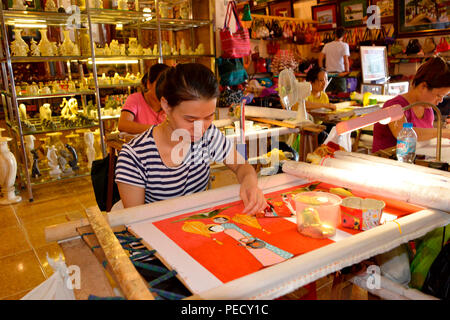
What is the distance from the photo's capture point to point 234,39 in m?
4.87

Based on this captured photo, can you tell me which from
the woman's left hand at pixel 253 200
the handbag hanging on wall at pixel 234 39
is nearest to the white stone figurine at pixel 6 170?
the handbag hanging on wall at pixel 234 39

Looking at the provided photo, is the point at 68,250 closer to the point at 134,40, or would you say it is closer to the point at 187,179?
the point at 187,179

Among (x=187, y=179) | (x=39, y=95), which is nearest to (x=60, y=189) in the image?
(x=39, y=95)

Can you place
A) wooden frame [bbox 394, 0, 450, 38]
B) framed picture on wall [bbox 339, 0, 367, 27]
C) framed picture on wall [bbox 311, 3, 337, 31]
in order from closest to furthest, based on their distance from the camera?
1. wooden frame [bbox 394, 0, 450, 38]
2. framed picture on wall [bbox 339, 0, 367, 27]
3. framed picture on wall [bbox 311, 3, 337, 31]

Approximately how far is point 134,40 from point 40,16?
4.22 ft

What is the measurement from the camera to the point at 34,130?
456 centimetres

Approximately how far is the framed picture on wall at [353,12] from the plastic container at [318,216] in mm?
7498

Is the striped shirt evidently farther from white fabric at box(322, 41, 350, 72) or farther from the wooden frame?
the wooden frame

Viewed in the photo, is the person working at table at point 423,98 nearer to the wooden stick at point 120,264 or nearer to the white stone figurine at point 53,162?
the wooden stick at point 120,264

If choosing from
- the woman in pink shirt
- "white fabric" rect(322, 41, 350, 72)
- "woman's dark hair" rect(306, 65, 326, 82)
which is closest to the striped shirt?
the woman in pink shirt

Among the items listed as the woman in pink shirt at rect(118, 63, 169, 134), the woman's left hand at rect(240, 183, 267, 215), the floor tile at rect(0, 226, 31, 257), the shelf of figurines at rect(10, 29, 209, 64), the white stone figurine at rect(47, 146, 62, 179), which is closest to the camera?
the woman's left hand at rect(240, 183, 267, 215)

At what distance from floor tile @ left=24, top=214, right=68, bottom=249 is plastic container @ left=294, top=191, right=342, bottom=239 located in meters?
2.35

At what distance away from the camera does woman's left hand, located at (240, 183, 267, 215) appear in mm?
1446

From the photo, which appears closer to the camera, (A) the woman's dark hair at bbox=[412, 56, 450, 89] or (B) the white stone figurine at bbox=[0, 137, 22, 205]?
(A) the woman's dark hair at bbox=[412, 56, 450, 89]
